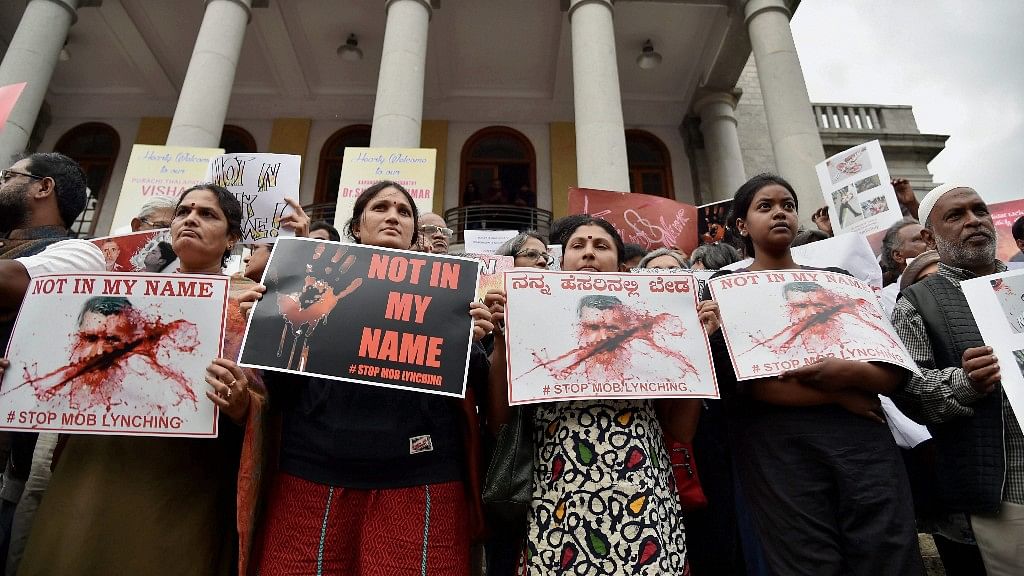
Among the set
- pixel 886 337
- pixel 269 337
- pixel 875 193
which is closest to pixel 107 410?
pixel 269 337

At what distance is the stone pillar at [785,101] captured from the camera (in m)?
8.52

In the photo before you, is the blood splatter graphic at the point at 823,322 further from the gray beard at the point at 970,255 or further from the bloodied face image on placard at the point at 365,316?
the bloodied face image on placard at the point at 365,316

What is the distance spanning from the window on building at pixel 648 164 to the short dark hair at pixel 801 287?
12.2 metres

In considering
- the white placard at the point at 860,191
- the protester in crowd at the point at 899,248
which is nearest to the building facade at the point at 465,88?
the white placard at the point at 860,191

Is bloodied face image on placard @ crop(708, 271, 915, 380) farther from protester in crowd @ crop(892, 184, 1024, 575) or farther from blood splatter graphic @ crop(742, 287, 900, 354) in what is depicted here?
protester in crowd @ crop(892, 184, 1024, 575)

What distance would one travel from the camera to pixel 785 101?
362 inches

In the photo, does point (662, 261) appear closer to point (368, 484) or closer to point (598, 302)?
point (598, 302)

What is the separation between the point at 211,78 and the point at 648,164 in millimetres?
10051

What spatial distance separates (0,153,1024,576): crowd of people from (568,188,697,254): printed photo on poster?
3.68 m

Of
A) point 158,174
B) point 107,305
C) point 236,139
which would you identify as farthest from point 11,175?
point 236,139

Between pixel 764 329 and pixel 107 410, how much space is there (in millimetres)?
2259

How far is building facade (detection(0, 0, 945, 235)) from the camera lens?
11664 millimetres

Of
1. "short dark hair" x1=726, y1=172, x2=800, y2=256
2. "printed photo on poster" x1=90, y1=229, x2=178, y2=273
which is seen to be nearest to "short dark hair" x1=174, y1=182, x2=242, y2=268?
"printed photo on poster" x1=90, y1=229, x2=178, y2=273

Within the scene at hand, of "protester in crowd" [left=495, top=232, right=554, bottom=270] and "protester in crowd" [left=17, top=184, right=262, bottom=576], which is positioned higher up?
"protester in crowd" [left=495, top=232, right=554, bottom=270]
